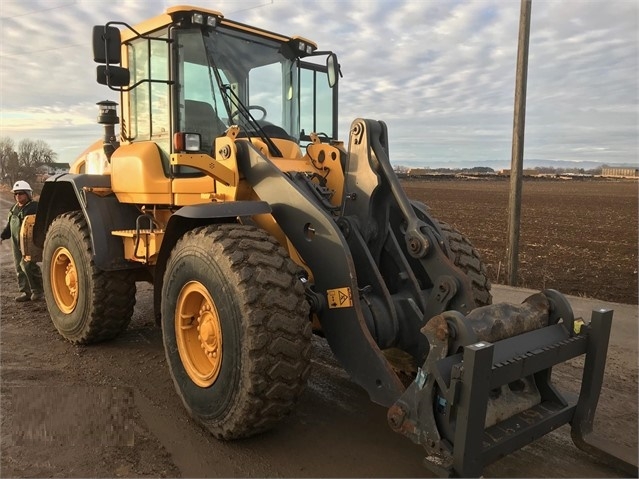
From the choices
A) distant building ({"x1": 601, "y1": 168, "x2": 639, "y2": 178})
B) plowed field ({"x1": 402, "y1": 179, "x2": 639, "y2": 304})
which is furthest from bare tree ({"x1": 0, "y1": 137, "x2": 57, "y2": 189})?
distant building ({"x1": 601, "y1": 168, "x2": 639, "y2": 178})

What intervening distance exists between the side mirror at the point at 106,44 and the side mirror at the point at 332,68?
203 centimetres

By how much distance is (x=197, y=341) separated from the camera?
12.3ft

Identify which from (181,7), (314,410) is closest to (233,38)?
(181,7)

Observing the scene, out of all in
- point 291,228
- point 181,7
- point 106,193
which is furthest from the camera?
point 106,193

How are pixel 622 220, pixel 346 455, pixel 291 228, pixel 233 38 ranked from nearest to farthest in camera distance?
1. pixel 346 455
2. pixel 291 228
3. pixel 233 38
4. pixel 622 220

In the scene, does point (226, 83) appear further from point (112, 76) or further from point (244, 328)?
point (244, 328)

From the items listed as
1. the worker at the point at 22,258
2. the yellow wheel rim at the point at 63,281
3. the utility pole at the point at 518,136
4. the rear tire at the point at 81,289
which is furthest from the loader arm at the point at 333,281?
the utility pole at the point at 518,136

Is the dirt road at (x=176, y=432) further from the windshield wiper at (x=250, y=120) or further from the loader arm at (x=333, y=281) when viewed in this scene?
the windshield wiper at (x=250, y=120)

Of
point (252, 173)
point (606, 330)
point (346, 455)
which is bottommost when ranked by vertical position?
point (346, 455)

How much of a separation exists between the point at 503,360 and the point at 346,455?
3.96ft

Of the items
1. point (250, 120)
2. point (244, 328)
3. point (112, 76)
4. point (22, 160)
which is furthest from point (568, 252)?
point (22, 160)

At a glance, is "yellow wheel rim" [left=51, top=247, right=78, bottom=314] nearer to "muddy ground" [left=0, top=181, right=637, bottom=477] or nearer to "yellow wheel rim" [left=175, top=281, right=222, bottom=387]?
"muddy ground" [left=0, top=181, right=637, bottom=477]

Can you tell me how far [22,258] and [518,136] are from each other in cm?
762

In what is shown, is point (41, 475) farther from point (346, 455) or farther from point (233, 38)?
point (233, 38)
